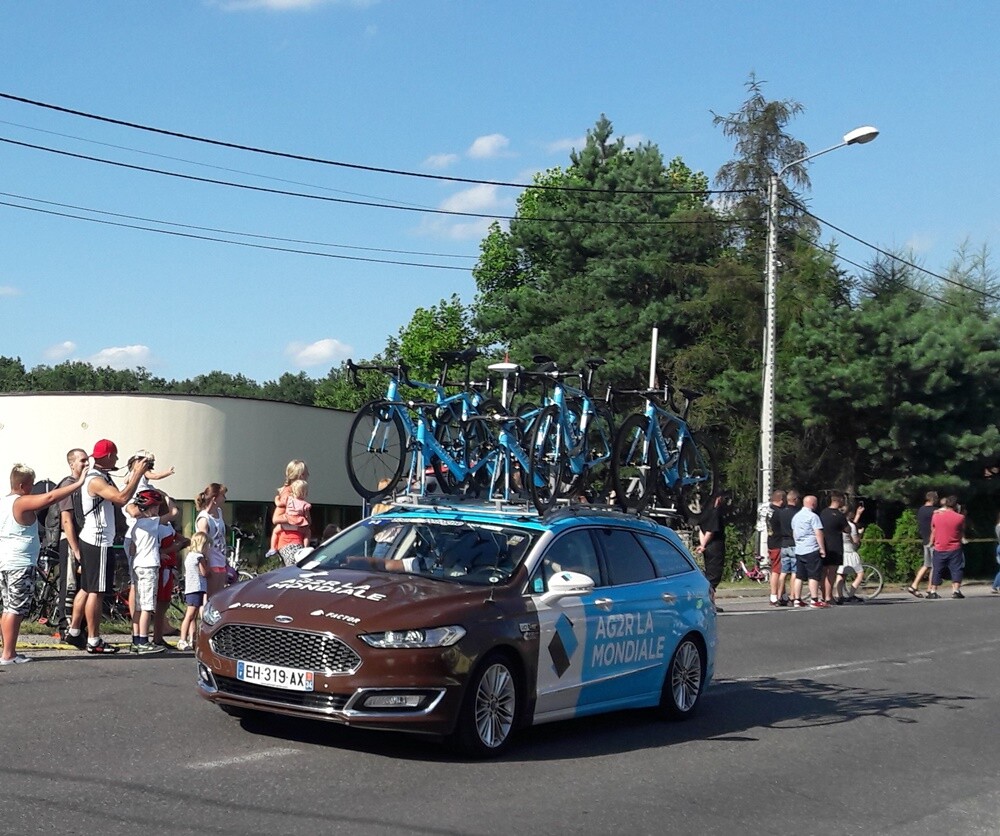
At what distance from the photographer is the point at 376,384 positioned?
281 ft

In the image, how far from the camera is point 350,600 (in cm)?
834

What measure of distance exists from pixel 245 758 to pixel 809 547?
53.6 feet

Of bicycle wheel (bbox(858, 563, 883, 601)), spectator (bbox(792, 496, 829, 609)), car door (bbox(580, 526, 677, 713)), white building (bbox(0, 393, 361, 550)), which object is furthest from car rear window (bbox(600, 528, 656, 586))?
white building (bbox(0, 393, 361, 550))

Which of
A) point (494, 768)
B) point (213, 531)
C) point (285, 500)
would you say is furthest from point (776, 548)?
point (494, 768)

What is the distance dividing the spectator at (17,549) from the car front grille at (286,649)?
3.83 m

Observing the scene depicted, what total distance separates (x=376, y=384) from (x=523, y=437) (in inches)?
2889

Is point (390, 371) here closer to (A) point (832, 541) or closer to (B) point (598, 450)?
(B) point (598, 450)

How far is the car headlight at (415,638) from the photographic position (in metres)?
8.00

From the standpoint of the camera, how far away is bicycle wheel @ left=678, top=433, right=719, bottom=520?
45.9 ft

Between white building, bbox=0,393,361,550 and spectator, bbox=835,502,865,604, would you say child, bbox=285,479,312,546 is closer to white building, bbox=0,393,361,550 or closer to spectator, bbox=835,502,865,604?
spectator, bbox=835,502,865,604

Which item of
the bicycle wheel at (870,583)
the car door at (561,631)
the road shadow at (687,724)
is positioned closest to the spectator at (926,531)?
the bicycle wheel at (870,583)

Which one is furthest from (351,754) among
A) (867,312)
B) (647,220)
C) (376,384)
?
(376,384)

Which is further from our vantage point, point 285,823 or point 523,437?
point 523,437

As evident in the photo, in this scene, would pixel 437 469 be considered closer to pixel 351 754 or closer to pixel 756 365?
pixel 351 754
